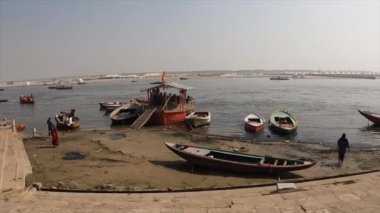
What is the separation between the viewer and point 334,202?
36.8 ft

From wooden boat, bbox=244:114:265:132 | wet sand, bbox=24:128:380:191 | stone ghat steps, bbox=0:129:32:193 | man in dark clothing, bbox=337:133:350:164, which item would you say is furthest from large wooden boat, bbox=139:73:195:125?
man in dark clothing, bbox=337:133:350:164

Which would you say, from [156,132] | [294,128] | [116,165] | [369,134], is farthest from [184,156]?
[369,134]

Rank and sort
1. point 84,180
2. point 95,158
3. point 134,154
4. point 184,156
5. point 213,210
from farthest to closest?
point 134,154 → point 95,158 → point 184,156 → point 84,180 → point 213,210

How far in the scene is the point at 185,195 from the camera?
12.9 meters

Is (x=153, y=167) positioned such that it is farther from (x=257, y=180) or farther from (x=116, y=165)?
(x=257, y=180)

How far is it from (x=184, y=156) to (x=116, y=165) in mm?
3210

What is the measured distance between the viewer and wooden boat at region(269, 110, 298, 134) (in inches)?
1151

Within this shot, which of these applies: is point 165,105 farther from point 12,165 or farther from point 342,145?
point 12,165

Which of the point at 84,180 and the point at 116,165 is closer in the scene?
the point at 84,180

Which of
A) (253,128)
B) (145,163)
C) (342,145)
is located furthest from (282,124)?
(145,163)

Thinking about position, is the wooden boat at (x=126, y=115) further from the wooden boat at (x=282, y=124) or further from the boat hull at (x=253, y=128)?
the wooden boat at (x=282, y=124)

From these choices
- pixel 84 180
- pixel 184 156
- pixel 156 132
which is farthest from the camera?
pixel 156 132

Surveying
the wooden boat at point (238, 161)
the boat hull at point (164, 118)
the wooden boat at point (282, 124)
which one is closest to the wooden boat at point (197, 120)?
the boat hull at point (164, 118)

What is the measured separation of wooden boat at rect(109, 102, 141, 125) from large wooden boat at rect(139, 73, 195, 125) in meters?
1.24
